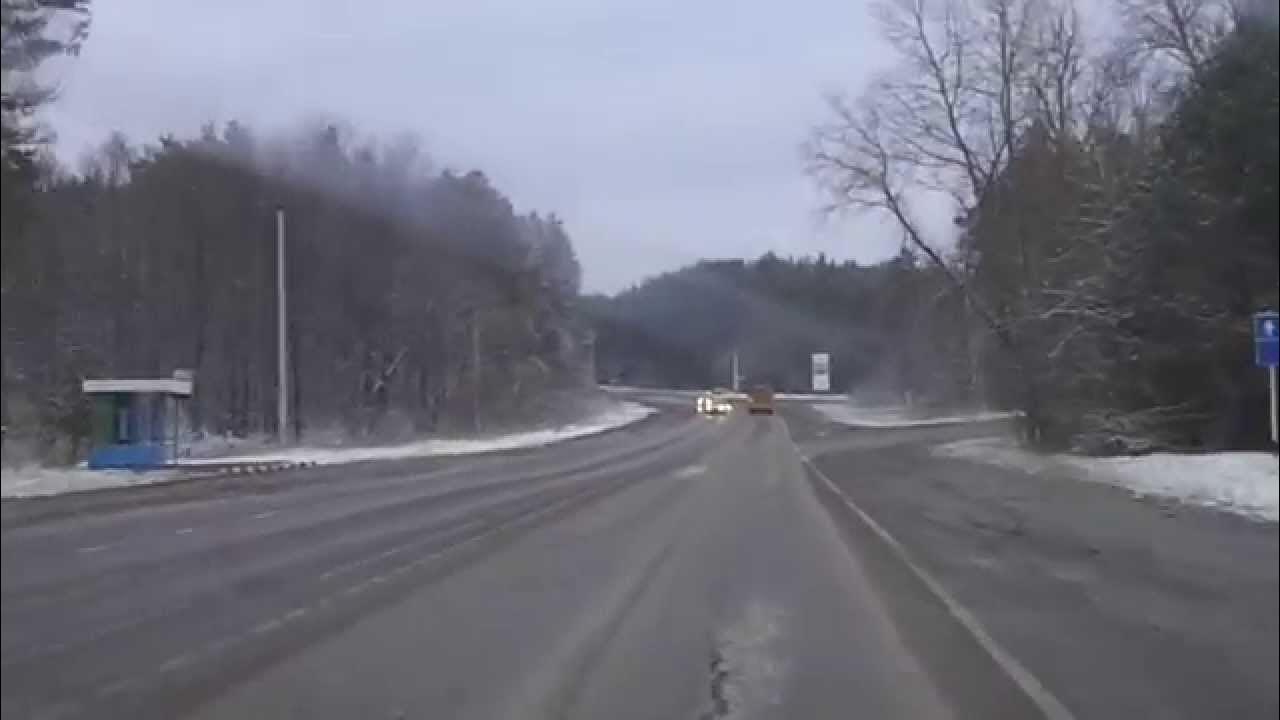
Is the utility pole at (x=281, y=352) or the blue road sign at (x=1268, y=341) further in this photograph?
the utility pole at (x=281, y=352)

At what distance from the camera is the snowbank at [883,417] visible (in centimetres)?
3356

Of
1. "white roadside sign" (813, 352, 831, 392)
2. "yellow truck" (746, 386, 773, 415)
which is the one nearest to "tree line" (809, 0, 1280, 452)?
"white roadside sign" (813, 352, 831, 392)

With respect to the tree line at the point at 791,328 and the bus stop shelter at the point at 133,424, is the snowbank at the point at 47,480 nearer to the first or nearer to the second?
the bus stop shelter at the point at 133,424

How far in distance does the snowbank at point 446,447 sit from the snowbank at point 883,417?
10.7m

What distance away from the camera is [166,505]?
26.8 ft

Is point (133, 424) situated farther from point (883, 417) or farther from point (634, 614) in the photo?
point (883, 417)

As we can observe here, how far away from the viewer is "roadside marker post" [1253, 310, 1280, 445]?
26.0 ft

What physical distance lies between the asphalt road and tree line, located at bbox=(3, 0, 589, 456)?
54cm

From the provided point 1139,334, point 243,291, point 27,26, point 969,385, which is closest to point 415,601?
point 1139,334

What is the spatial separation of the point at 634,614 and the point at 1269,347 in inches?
222

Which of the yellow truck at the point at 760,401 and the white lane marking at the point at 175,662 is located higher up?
the yellow truck at the point at 760,401

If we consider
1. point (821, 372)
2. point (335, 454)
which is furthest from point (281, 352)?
point (821, 372)

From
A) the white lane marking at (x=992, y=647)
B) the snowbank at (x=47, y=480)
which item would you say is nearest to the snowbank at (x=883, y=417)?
the white lane marking at (x=992, y=647)

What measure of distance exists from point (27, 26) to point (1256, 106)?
6.69m
